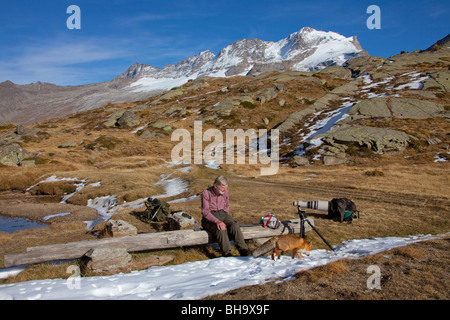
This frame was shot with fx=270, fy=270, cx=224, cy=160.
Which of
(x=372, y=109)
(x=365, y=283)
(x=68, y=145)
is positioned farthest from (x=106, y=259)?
(x=372, y=109)

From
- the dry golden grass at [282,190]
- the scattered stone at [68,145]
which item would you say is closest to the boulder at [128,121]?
the dry golden grass at [282,190]

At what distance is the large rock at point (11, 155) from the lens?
39.4 meters

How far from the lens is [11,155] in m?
40.2

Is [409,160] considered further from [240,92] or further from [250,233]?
[240,92]

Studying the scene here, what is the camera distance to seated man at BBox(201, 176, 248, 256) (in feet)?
30.8

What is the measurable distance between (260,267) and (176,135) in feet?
199

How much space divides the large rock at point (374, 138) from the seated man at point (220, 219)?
3824 centimetres

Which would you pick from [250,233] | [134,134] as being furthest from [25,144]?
[250,233]

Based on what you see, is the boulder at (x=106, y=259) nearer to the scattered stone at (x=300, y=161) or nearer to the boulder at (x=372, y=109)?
the scattered stone at (x=300, y=161)

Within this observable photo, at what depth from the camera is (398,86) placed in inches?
2771

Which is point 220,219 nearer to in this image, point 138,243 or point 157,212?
point 138,243

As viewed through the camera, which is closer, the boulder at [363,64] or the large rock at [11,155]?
the large rock at [11,155]

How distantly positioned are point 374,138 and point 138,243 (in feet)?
141
